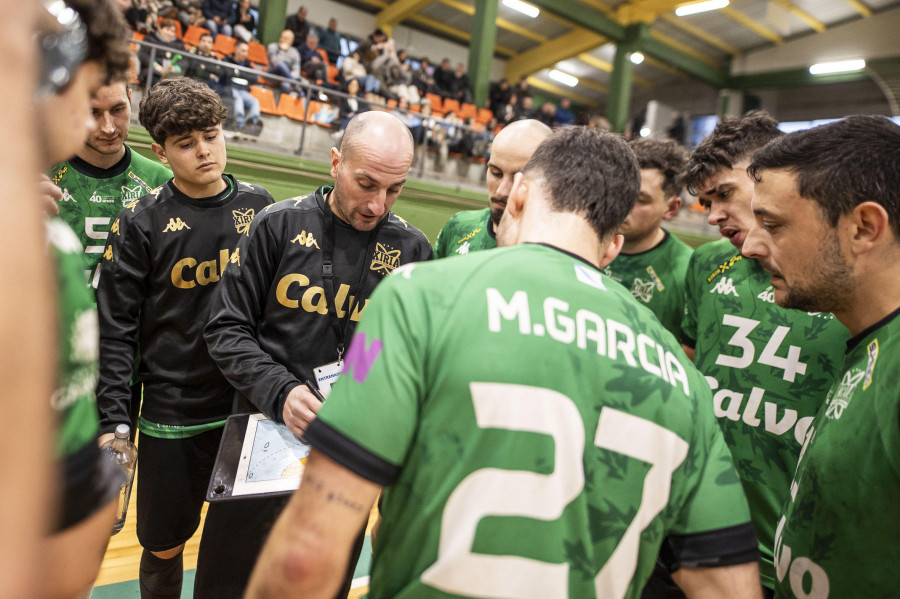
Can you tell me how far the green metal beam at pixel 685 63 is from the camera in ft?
46.8

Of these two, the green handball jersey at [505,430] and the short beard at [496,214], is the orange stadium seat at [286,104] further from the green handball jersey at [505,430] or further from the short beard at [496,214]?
the green handball jersey at [505,430]

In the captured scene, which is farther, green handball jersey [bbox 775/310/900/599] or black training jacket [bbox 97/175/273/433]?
black training jacket [bbox 97/175/273/433]

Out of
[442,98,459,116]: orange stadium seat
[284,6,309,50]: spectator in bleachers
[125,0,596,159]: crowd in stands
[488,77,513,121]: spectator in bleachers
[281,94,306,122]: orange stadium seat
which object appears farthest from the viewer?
[488,77,513,121]: spectator in bleachers

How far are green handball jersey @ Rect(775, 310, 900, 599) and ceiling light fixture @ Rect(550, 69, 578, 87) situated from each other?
18982 millimetres

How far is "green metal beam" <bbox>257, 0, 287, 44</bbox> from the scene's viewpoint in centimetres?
905

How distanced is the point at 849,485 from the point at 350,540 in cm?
105

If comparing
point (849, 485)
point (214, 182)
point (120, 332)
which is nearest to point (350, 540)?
point (849, 485)

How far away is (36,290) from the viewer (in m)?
0.42

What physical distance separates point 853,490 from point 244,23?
10.7 meters

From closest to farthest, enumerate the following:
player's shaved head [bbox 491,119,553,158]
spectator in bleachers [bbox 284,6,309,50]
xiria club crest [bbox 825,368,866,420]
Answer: xiria club crest [bbox 825,368,866,420] → player's shaved head [bbox 491,119,553,158] → spectator in bleachers [bbox 284,6,309,50]

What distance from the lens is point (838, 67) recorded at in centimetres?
1470

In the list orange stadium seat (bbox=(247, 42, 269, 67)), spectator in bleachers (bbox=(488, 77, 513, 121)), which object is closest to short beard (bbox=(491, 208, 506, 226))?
orange stadium seat (bbox=(247, 42, 269, 67))

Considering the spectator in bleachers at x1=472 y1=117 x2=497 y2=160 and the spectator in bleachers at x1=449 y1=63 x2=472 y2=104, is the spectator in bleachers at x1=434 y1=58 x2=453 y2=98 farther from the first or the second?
the spectator in bleachers at x1=472 y1=117 x2=497 y2=160

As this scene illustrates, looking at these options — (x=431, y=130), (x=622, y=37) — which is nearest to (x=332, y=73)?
(x=431, y=130)
